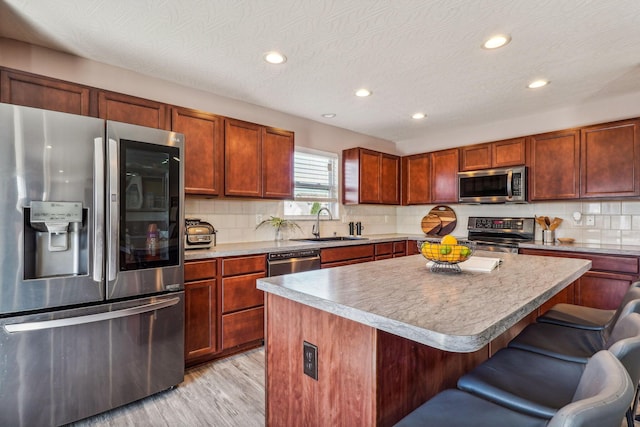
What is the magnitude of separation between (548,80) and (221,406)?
146 inches

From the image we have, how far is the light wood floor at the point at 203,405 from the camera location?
195cm

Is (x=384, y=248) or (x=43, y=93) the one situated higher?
(x=43, y=93)

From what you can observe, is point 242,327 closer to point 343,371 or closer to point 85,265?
point 85,265

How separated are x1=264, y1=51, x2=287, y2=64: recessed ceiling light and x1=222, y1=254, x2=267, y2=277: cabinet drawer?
1.63 m

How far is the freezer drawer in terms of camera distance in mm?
1726

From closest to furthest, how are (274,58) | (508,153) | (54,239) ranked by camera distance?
(54,239), (274,58), (508,153)

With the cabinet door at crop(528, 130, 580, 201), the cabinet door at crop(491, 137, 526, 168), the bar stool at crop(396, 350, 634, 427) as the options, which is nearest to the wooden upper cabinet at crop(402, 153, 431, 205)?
the cabinet door at crop(491, 137, 526, 168)

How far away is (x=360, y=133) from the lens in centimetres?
482

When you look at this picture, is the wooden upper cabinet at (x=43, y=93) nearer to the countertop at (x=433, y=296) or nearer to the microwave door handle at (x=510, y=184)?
the countertop at (x=433, y=296)

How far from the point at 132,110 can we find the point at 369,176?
9.63ft

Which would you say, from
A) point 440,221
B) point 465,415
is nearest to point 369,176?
point 440,221

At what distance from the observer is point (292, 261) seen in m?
3.14

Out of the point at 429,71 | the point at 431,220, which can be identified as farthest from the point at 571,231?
the point at 429,71

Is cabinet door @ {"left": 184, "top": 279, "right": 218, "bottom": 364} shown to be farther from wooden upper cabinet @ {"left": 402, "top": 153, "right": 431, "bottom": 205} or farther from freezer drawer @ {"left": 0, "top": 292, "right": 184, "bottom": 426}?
wooden upper cabinet @ {"left": 402, "top": 153, "right": 431, "bottom": 205}
